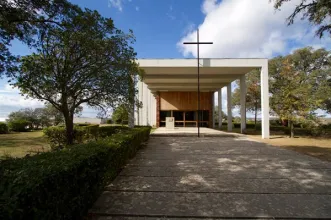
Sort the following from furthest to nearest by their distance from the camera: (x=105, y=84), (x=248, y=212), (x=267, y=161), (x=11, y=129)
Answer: (x=11, y=129) < (x=105, y=84) < (x=267, y=161) < (x=248, y=212)

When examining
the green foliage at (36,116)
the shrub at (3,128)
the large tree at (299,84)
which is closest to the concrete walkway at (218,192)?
the large tree at (299,84)

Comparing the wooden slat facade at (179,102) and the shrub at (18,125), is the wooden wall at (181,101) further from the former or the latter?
the shrub at (18,125)

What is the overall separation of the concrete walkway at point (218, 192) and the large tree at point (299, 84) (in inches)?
373

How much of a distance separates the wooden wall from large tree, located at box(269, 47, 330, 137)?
27.2ft

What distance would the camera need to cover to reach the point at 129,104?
31.7ft

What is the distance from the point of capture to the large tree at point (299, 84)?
13758 mm

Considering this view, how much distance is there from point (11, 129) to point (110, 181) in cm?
2129

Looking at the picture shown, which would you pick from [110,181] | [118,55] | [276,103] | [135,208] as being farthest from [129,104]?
[276,103]

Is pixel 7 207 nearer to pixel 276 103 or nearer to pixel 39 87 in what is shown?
pixel 39 87

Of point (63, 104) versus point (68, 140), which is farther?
point (68, 140)

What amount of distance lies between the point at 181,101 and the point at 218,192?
21.0 metres

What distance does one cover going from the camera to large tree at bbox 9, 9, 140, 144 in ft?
23.3

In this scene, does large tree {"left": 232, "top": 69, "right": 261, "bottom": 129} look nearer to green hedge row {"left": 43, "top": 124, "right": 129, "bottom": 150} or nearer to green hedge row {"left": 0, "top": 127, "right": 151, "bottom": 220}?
green hedge row {"left": 43, "top": 124, "right": 129, "bottom": 150}

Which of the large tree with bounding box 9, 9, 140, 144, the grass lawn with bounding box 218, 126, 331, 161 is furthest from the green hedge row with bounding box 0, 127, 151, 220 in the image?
the grass lawn with bounding box 218, 126, 331, 161
